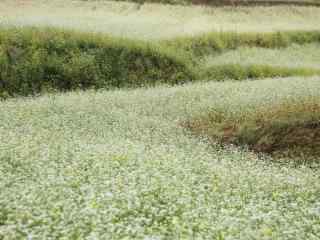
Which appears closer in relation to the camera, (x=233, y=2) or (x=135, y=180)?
(x=135, y=180)

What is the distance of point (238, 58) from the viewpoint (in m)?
28.9

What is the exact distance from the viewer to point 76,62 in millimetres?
23984

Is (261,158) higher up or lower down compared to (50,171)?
lower down

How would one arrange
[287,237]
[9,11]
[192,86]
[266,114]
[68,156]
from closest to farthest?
[287,237]
[68,156]
[266,114]
[192,86]
[9,11]

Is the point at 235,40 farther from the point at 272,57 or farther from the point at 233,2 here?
the point at 233,2

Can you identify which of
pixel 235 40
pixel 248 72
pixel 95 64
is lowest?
pixel 248 72

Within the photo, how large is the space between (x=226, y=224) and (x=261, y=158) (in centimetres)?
589

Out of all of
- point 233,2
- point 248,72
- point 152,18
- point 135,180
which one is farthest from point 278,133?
point 233,2

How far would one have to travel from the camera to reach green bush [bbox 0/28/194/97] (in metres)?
23.1

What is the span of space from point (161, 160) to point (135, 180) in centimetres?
175

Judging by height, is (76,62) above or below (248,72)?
above

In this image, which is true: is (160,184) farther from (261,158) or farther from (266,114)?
(266,114)

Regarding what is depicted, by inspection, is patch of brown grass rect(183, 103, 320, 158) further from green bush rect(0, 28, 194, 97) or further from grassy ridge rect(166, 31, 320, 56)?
grassy ridge rect(166, 31, 320, 56)

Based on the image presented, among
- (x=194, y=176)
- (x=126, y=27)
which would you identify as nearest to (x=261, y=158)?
(x=194, y=176)
